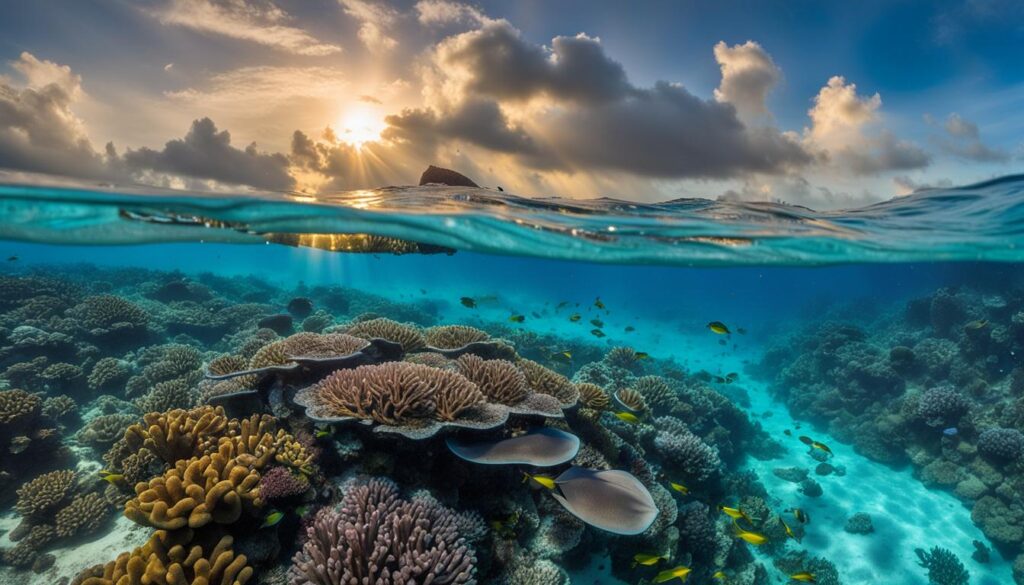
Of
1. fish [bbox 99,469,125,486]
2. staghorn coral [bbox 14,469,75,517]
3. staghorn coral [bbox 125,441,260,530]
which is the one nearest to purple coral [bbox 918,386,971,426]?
staghorn coral [bbox 125,441,260,530]

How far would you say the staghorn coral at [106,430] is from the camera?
8398 millimetres

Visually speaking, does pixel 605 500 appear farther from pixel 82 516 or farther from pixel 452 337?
pixel 82 516

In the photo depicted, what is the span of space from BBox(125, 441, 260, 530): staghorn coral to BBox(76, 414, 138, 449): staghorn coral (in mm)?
5166

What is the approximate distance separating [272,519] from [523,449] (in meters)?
2.77

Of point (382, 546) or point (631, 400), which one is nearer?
point (382, 546)

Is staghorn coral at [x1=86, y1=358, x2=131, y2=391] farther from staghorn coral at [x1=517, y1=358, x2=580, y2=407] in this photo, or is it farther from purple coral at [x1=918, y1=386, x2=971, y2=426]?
purple coral at [x1=918, y1=386, x2=971, y2=426]

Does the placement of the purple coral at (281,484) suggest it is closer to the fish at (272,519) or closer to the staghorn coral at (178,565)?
the fish at (272,519)

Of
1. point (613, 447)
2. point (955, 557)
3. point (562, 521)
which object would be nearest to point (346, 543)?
point (562, 521)

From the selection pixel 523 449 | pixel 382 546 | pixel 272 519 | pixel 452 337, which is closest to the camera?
pixel 382 546

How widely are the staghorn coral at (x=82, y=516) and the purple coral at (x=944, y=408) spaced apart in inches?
788

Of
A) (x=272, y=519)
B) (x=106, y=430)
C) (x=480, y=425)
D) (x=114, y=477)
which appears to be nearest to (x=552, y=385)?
(x=480, y=425)

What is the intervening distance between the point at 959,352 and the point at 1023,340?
1.99m

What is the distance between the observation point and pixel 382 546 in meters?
4.04

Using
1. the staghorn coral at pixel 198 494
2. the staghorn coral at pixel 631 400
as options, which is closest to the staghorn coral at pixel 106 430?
the staghorn coral at pixel 198 494
